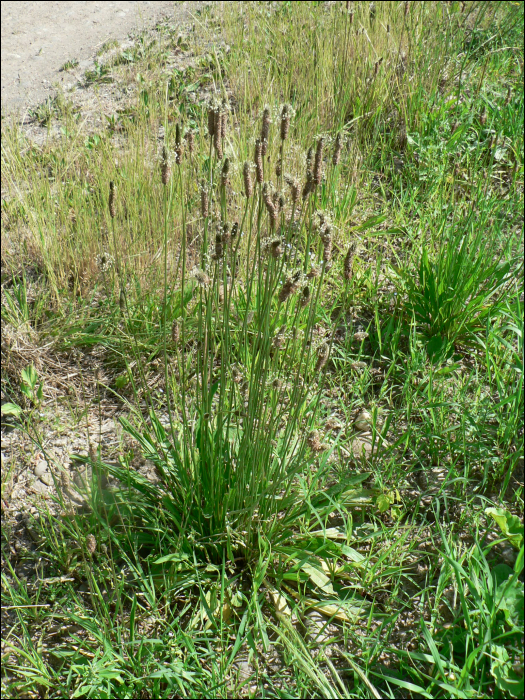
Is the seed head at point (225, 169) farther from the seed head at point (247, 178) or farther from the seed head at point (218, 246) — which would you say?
the seed head at point (218, 246)

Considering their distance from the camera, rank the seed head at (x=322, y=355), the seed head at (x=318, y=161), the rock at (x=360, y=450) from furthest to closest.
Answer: the rock at (x=360, y=450) < the seed head at (x=322, y=355) < the seed head at (x=318, y=161)

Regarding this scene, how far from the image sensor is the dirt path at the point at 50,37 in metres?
3.93

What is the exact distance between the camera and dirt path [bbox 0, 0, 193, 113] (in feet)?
12.9

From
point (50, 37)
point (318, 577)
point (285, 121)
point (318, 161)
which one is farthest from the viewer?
point (50, 37)

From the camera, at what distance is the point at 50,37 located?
13.2 ft

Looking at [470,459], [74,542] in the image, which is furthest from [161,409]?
[470,459]

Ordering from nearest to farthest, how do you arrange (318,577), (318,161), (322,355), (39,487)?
(318,161), (322,355), (318,577), (39,487)

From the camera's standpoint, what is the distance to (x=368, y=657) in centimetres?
150

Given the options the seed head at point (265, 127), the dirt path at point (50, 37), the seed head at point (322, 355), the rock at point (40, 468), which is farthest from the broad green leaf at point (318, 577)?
the dirt path at point (50, 37)

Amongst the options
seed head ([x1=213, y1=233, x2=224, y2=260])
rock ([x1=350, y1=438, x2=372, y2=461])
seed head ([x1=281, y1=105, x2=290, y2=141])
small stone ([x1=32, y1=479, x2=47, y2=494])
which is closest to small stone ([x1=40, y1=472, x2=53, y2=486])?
small stone ([x1=32, y1=479, x2=47, y2=494])

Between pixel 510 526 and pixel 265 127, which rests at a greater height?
pixel 265 127

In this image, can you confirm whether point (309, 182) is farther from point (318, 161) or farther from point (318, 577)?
point (318, 577)

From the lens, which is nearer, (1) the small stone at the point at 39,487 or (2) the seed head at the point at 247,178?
(2) the seed head at the point at 247,178

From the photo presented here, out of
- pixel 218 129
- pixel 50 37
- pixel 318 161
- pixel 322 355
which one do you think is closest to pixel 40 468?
pixel 322 355
